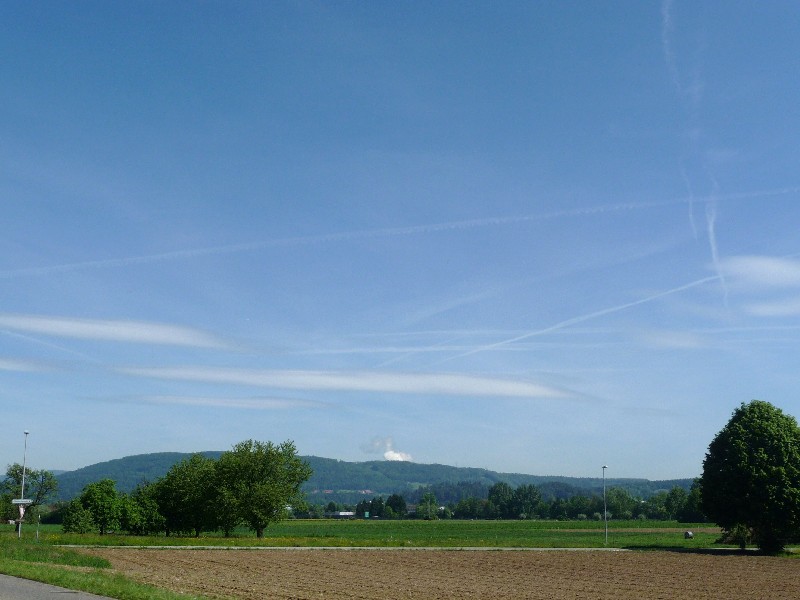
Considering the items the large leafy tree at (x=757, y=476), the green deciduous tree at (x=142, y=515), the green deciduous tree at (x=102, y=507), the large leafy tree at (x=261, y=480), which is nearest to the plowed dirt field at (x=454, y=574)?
the large leafy tree at (x=757, y=476)

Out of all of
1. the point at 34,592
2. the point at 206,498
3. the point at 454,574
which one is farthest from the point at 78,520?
the point at 34,592

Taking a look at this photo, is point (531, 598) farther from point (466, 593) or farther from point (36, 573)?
point (36, 573)

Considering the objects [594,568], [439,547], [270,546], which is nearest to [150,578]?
[594,568]

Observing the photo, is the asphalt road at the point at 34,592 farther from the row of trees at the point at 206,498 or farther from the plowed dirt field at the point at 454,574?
the row of trees at the point at 206,498

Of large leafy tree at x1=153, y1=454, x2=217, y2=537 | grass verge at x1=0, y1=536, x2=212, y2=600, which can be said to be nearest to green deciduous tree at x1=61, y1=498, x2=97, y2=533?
large leafy tree at x1=153, y1=454, x2=217, y2=537

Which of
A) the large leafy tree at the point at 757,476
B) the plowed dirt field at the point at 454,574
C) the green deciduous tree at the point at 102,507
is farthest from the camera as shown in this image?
the green deciduous tree at the point at 102,507

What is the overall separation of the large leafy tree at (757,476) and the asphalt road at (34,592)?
57.7m

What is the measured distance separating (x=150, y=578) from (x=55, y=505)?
152 m

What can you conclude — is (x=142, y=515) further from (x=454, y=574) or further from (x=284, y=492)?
(x=454, y=574)

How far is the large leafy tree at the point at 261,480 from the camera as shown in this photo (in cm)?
7962

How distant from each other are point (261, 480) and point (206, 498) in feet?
27.0

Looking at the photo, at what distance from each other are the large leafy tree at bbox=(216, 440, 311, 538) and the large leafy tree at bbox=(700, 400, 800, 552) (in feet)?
129

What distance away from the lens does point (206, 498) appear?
280 feet

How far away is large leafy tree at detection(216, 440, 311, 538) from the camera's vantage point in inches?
3135
